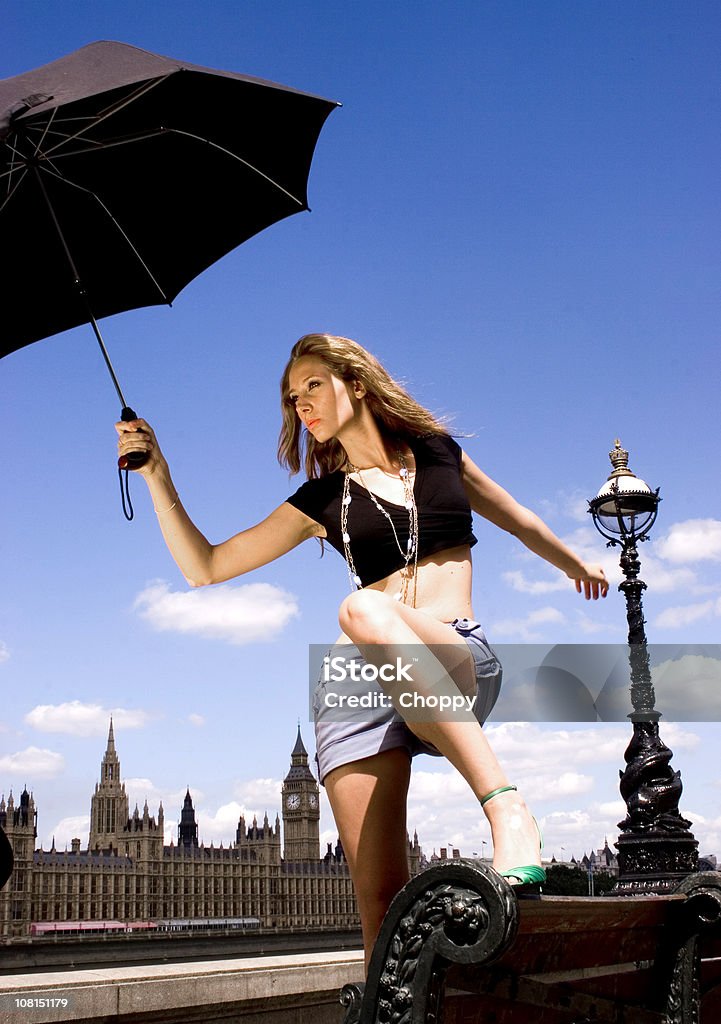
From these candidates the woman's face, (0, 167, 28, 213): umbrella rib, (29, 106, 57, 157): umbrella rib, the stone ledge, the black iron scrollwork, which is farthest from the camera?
the stone ledge

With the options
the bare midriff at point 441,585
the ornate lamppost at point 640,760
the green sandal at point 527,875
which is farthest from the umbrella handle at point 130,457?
the ornate lamppost at point 640,760

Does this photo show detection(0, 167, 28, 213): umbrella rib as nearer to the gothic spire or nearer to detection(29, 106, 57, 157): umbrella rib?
detection(29, 106, 57, 157): umbrella rib

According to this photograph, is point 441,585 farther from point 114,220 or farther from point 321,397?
point 114,220

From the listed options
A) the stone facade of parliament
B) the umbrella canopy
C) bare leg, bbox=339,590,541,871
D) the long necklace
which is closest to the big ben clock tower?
the stone facade of parliament

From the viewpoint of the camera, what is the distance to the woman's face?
2141mm

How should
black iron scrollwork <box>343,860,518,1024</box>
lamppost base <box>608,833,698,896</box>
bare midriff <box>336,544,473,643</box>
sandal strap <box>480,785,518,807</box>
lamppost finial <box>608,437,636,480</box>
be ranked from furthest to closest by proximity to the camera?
lamppost finial <box>608,437,636,480</box> → lamppost base <box>608,833,698,896</box> → bare midriff <box>336,544,473,643</box> → sandal strap <box>480,785,518,807</box> → black iron scrollwork <box>343,860,518,1024</box>


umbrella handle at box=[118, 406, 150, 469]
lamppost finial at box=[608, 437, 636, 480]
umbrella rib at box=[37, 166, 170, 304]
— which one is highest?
lamppost finial at box=[608, 437, 636, 480]

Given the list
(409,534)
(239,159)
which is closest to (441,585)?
(409,534)

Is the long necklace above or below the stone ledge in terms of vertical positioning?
above

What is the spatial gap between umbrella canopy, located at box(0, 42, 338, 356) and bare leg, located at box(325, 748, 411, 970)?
166 centimetres

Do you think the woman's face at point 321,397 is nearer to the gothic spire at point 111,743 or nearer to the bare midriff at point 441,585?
the bare midriff at point 441,585

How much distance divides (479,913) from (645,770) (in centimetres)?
666

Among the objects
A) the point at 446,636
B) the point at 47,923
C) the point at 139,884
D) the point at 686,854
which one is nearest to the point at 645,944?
the point at 446,636

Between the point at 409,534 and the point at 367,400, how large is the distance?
1.20 ft
